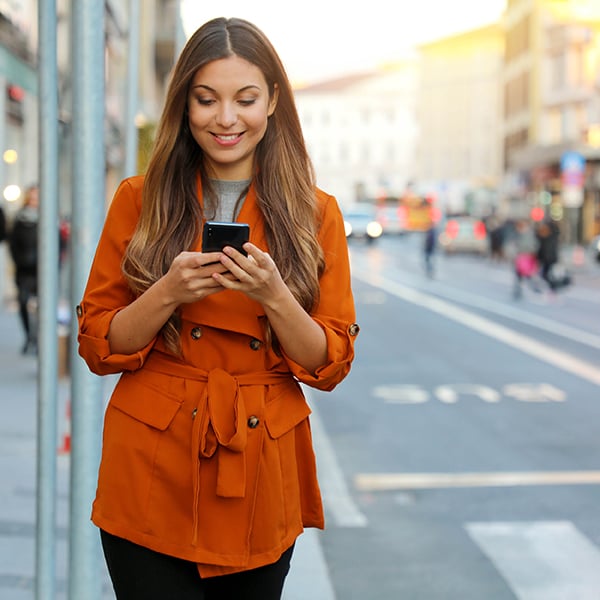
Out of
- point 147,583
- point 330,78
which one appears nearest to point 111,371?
point 147,583

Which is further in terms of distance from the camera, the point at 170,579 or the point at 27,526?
the point at 27,526

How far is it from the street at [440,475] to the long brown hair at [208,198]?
9.51 feet

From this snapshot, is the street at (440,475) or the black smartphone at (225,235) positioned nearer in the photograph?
the black smartphone at (225,235)

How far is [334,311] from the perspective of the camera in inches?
102

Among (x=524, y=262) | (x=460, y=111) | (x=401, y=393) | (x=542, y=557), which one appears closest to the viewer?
(x=542, y=557)

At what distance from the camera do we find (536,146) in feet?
213

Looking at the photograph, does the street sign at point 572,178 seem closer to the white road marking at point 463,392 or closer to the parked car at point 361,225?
the parked car at point 361,225

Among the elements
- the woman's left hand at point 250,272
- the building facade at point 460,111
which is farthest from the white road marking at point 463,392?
the building facade at point 460,111

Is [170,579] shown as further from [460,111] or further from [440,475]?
[460,111]

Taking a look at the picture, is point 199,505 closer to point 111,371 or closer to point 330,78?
point 111,371

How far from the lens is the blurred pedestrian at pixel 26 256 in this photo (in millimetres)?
13172

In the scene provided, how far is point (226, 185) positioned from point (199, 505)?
658 millimetres

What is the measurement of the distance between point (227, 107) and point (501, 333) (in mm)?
15208

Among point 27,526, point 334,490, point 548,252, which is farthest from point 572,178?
point 27,526
